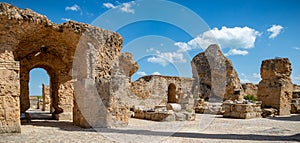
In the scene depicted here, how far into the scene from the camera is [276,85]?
46.3 ft

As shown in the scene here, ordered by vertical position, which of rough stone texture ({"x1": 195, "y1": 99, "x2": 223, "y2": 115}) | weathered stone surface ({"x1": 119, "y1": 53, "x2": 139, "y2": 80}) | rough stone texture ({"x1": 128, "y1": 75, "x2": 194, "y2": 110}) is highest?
weathered stone surface ({"x1": 119, "y1": 53, "x2": 139, "y2": 80})

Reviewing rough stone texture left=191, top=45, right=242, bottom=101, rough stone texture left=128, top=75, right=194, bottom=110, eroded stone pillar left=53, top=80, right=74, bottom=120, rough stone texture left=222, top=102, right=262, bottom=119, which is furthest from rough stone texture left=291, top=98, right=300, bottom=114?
eroded stone pillar left=53, top=80, right=74, bottom=120

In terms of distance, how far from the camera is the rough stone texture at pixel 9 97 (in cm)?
697

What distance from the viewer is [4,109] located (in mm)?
6980

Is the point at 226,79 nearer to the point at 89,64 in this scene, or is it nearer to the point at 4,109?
the point at 89,64

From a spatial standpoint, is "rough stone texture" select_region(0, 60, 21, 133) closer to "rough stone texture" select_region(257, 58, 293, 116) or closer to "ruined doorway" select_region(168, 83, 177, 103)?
"rough stone texture" select_region(257, 58, 293, 116)

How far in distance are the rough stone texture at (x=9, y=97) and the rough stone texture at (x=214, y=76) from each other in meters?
17.7

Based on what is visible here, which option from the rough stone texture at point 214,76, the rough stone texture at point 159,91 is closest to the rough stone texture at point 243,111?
the rough stone texture at point 159,91

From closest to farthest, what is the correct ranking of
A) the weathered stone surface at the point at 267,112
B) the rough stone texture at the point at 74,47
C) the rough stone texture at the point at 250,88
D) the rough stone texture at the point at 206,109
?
the rough stone texture at the point at 74,47
the weathered stone surface at the point at 267,112
the rough stone texture at the point at 206,109
the rough stone texture at the point at 250,88

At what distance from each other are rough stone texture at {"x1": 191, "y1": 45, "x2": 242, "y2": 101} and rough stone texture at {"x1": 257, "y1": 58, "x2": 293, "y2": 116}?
Result: 6000 millimetres

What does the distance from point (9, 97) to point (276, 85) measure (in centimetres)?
1360

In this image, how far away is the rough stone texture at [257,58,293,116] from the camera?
14.0 metres

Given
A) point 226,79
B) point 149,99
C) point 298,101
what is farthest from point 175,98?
point 298,101

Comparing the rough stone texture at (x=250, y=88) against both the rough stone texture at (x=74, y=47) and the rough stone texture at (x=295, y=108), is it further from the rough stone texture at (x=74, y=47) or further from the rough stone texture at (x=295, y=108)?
the rough stone texture at (x=74, y=47)
